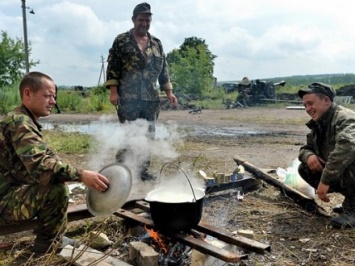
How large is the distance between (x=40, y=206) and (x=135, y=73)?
284 centimetres

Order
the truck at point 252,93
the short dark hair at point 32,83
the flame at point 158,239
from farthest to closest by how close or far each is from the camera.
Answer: the truck at point 252,93, the flame at point 158,239, the short dark hair at point 32,83

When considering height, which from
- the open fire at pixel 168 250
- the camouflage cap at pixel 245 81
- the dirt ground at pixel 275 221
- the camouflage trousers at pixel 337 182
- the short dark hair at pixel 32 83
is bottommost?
the dirt ground at pixel 275 221

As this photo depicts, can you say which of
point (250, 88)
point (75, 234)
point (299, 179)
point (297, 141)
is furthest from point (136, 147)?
point (250, 88)

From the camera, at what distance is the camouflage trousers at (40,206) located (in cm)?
290

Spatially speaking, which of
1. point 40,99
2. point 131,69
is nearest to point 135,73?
point 131,69

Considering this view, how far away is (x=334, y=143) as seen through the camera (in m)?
3.89

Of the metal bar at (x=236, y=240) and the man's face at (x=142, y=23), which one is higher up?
the man's face at (x=142, y=23)

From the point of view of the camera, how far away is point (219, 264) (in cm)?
298

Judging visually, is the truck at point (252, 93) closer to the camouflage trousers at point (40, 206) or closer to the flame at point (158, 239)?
the flame at point (158, 239)

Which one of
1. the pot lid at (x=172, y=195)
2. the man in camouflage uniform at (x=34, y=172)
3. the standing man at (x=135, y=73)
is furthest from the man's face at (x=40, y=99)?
the standing man at (x=135, y=73)

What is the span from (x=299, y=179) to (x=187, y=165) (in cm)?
218

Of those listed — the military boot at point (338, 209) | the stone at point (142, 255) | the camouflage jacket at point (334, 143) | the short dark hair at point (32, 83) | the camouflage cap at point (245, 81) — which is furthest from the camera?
the camouflage cap at point (245, 81)

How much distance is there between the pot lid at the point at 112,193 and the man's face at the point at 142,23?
2.78 m

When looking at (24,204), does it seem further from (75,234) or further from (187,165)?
(187,165)
